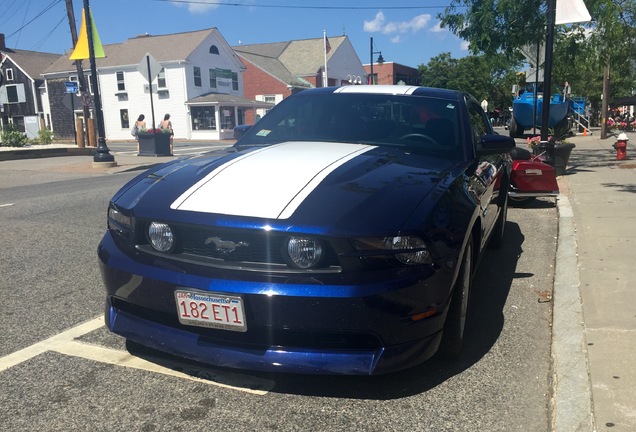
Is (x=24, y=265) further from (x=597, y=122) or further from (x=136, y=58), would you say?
(x=597, y=122)

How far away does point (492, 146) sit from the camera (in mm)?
3932

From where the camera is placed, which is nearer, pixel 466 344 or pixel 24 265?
pixel 466 344

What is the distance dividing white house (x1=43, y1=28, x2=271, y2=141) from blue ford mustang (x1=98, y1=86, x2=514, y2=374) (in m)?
39.2

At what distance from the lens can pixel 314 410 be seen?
267 centimetres

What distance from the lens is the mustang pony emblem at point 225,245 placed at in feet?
8.58

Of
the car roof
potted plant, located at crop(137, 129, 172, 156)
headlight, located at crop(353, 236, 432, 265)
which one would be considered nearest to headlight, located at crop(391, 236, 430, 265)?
headlight, located at crop(353, 236, 432, 265)

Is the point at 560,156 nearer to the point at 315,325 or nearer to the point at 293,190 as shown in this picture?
the point at 293,190

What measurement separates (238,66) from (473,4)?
1500 inches

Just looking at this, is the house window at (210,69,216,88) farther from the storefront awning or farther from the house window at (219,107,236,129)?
the house window at (219,107,236,129)

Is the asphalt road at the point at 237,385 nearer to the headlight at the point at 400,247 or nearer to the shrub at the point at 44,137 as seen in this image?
the headlight at the point at 400,247

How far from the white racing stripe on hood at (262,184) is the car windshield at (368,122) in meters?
0.64

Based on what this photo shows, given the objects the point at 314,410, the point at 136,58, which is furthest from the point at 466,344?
the point at 136,58

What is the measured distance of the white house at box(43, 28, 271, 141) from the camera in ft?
137

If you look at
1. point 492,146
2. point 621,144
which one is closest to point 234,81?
point 621,144
